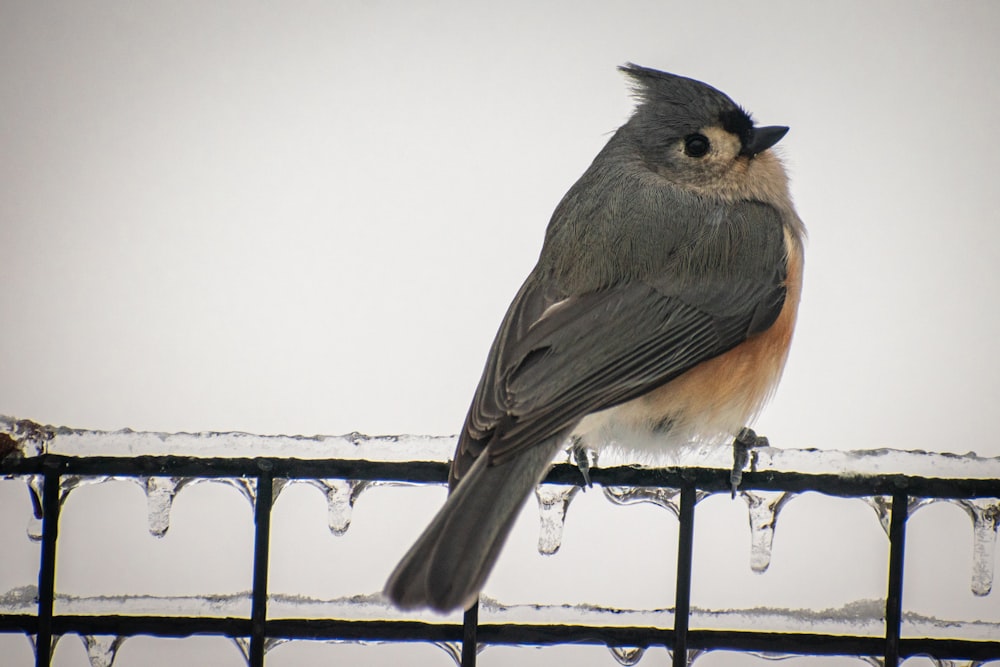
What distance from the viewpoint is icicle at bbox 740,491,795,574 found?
4.24 ft

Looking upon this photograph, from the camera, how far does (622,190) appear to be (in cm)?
252

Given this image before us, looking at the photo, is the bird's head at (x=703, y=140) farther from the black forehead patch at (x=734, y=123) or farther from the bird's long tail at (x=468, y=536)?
the bird's long tail at (x=468, y=536)

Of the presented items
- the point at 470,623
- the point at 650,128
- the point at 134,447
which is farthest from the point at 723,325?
the point at 134,447

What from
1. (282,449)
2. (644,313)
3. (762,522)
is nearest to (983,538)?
(762,522)

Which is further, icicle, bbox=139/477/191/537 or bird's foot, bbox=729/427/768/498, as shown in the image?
bird's foot, bbox=729/427/768/498

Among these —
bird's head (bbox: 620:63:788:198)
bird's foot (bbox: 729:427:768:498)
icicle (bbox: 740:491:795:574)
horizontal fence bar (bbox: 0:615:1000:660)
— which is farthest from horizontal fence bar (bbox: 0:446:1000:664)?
bird's head (bbox: 620:63:788:198)

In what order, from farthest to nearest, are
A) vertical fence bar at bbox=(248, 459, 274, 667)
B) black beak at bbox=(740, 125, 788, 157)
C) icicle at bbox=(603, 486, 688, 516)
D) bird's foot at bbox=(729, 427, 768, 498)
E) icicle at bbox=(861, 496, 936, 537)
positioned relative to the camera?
black beak at bbox=(740, 125, 788, 157)
bird's foot at bbox=(729, 427, 768, 498)
icicle at bbox=(603, 486, 688, 516)
icicle at bbox=(861, 496, 936, 537)
vertical fence bar at bbox=(248, 459, 274, 667)

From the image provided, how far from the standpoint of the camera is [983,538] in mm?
1227

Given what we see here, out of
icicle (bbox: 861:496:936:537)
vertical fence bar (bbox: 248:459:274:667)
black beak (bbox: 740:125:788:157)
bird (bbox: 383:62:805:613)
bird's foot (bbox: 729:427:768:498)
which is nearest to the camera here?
vertical fence bar (bbox: 248:459:274:667)

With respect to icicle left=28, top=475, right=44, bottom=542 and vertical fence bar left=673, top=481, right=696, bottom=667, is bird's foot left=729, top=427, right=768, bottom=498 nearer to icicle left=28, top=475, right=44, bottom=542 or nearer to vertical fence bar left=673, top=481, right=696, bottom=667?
vertical fence bar left=673, top=481, right=696, bottom=667

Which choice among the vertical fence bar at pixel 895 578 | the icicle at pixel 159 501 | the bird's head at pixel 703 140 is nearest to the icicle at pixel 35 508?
the icicle at pixel 159 501

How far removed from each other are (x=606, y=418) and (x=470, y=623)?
92 cm

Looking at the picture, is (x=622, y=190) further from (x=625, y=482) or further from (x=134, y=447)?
(x=134, y=447)

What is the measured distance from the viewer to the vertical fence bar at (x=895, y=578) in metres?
1.14
